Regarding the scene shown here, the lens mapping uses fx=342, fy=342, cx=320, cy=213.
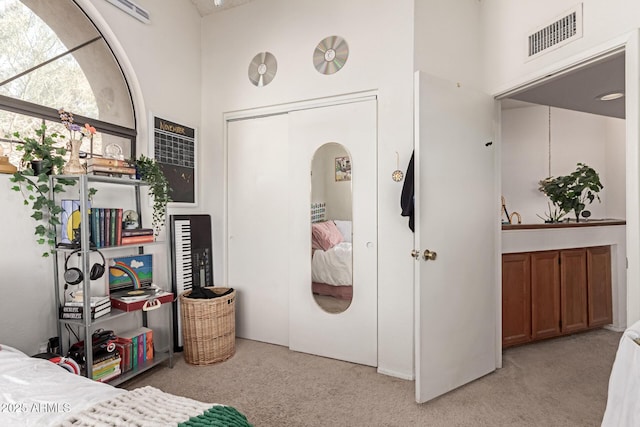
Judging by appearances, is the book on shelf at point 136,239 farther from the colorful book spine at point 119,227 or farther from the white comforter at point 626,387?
the white comforter at point 626,387

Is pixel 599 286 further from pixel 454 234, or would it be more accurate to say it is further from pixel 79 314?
pixel 79 314

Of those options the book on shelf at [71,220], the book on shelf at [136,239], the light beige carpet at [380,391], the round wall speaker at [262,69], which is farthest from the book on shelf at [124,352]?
the round wall speaker at [262,69]

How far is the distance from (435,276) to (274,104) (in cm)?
202

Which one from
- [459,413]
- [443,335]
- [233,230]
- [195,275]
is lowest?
[459,413]

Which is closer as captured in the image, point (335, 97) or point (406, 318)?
point (406, 318)

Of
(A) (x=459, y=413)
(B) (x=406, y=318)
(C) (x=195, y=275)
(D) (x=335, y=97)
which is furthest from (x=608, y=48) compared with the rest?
(C) (x=195, y=275)

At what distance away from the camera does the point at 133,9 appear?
2.65m

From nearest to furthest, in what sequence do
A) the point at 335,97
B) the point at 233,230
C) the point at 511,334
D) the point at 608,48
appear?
the point at 608,48, the point at 335,97, the point at 511,334, the point at 233,230

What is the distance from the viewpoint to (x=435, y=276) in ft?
7.38

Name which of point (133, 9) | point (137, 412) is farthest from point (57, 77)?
point (137, 412)

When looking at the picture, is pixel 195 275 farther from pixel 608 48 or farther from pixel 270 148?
pixel 608 48

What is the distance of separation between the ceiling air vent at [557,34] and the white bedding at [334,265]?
189 centimetres

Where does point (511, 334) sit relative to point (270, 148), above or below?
below

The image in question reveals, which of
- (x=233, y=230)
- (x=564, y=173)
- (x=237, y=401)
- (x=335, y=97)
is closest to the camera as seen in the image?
(x=237, y=401)
